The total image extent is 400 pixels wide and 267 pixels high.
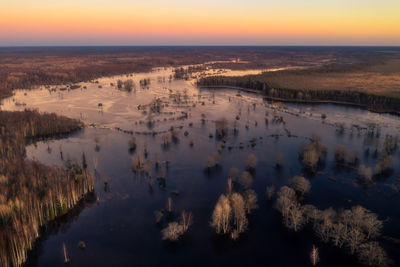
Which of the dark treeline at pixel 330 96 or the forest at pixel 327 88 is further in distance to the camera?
the forest at pixel 327 88

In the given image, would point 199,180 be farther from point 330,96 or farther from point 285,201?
point 330,96

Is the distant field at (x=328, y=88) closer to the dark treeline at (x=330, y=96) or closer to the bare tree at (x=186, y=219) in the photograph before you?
the dark treeline at (x=330, y=96)

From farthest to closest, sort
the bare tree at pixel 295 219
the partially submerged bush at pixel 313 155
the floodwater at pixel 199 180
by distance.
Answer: the partially submerged bush at pixel 313 155 < the bare tree at pixel 295 219 < the floodwater at pixel 199 180

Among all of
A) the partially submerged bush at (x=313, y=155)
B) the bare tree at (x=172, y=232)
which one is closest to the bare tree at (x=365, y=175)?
the partially submerged bush at (x=313, y=155)

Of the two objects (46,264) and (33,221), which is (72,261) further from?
(33,221)

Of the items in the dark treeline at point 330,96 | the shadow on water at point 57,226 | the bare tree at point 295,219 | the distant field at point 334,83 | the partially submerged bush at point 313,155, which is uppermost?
the distant field at point 334,83

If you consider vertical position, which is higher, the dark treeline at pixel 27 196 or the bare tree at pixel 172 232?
the dark treeline at pixel 27 196

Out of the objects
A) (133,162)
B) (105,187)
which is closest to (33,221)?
(105,187)
